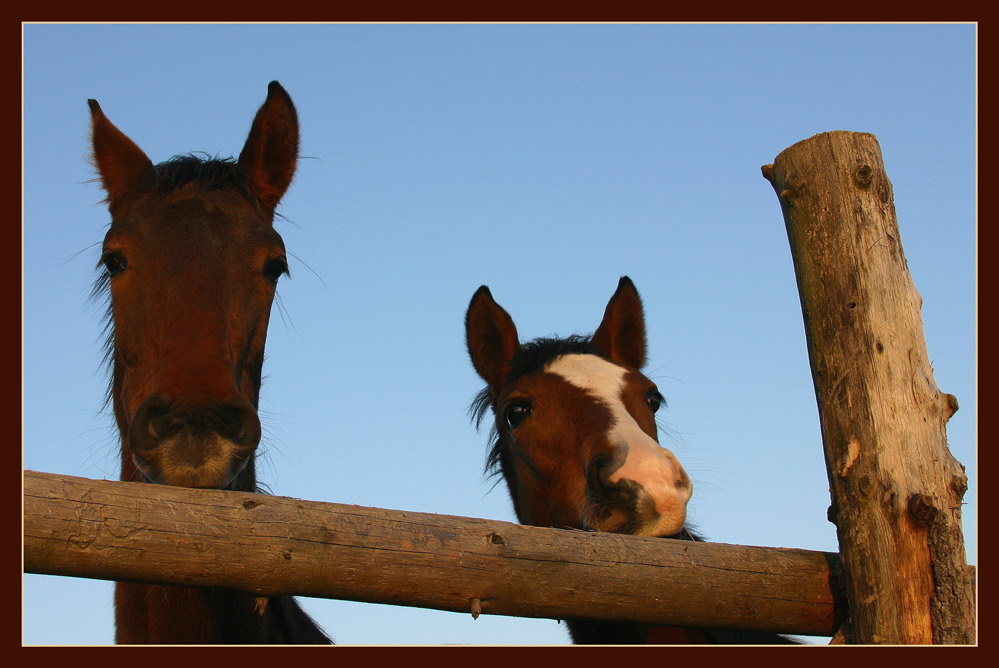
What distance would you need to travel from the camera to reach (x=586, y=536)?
3.32 m

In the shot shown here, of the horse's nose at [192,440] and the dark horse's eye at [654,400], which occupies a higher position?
the dark horse's eye at [654,400]

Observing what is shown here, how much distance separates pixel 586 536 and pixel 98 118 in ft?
11.8

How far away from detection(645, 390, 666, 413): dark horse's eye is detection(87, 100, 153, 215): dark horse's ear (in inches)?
124

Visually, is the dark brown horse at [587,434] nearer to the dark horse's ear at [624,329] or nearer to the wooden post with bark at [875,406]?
the dark horse's ear at [624,329]

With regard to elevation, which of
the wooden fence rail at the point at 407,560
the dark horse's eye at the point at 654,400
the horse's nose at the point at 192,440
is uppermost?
the dark horse's eye at the point at 654,400

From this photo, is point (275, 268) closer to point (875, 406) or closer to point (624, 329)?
point (624, 329)

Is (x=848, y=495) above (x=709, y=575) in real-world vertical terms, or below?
above

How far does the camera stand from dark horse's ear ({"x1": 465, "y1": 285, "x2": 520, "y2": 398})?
6.11 meters

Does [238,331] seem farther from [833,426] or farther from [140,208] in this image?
[833,426]

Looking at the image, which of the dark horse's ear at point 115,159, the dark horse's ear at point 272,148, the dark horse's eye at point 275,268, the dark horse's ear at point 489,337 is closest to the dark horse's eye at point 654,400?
the dark horse's ear at point 489,337

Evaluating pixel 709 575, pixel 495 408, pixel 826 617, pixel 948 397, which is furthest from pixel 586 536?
pixel 495 408

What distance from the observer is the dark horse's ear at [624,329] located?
6117mm

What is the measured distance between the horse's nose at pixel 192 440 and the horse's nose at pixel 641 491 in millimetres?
1783

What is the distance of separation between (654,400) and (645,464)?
1.14 m
